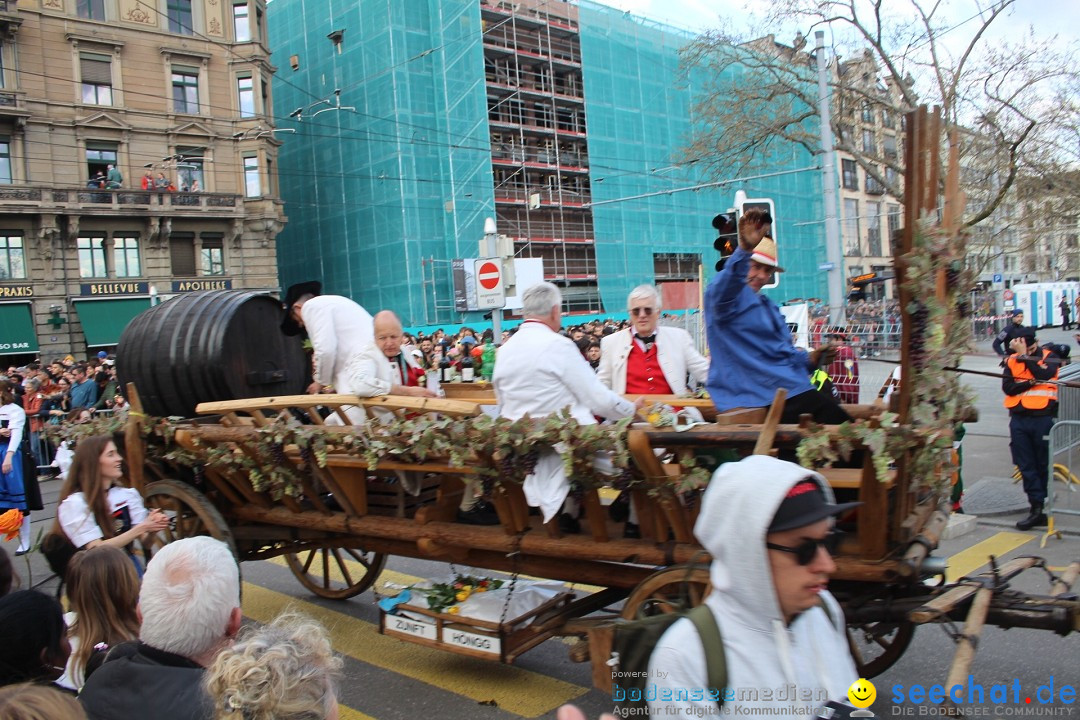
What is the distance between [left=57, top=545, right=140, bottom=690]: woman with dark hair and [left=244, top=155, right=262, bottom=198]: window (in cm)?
3485

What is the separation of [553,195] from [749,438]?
4097cm

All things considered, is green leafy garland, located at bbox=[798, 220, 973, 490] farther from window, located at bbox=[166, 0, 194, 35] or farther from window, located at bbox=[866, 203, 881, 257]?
window, located at bbox=[866, 203, 881, 257]

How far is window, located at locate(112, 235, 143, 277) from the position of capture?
1303 inches

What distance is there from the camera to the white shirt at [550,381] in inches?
163

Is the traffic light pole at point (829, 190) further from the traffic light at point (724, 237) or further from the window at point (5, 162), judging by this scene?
the window at point (5, 162)

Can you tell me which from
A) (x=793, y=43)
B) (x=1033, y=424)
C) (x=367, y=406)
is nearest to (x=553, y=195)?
(x=793, y=43)

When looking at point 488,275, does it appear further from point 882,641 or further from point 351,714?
point 882,641

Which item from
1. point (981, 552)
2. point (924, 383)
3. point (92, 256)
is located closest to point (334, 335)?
point (924, 383)

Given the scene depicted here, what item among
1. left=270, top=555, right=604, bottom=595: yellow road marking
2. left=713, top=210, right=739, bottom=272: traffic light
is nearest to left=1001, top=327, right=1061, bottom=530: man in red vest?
left=713, top=210, right=739, bottom=272: traffic light

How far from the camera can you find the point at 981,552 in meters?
6.75

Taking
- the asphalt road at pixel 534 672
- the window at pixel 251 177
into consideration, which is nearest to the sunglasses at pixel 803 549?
the asphalt road at pixel 534 672

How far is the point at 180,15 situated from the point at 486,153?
14276 millimetres

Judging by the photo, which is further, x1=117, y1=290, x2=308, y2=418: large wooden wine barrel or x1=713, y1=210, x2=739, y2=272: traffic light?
x1=713, y1=210, x2=739, y2=272: traffic light

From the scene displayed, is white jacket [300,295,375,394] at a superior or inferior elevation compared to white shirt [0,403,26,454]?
superior
